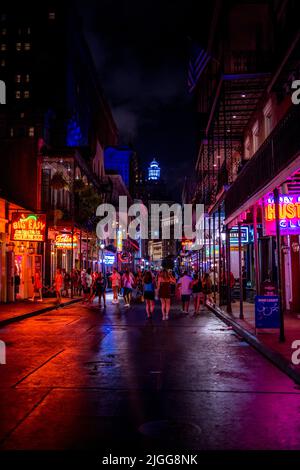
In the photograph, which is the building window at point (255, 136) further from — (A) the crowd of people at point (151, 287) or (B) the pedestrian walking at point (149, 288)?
(B) the pedestrian walking at point (149, 288)

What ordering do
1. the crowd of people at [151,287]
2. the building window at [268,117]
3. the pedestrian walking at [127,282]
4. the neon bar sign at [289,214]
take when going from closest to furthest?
the neon bar sign at [289,214], the crowd of people at [151,287], the building window at [268,117], the pedestrian walking at [127,282]

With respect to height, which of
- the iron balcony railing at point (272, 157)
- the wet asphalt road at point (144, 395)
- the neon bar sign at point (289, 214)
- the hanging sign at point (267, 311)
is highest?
the iron balcony railing at point (272, 157)

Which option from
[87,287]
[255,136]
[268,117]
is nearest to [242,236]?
[255,136]

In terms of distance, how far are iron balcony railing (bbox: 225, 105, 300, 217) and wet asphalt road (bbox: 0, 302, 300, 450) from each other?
4.07 meters

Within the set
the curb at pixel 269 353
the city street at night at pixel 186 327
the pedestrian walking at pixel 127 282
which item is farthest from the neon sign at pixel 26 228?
the curb at pixel 269 353

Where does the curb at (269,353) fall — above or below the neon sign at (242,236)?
below

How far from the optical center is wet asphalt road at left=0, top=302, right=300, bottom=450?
5.35 meters

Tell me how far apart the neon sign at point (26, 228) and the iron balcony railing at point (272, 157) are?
12.6 metres

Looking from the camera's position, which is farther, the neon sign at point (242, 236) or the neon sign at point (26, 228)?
the neon sign at point (242, 236)

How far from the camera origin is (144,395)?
7.30 metres

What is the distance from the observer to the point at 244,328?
1460cm

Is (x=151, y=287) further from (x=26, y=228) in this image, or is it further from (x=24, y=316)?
(x=26, y=228)

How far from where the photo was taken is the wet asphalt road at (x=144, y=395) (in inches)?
211

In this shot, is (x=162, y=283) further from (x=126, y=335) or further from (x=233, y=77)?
(x=233, y=77)
